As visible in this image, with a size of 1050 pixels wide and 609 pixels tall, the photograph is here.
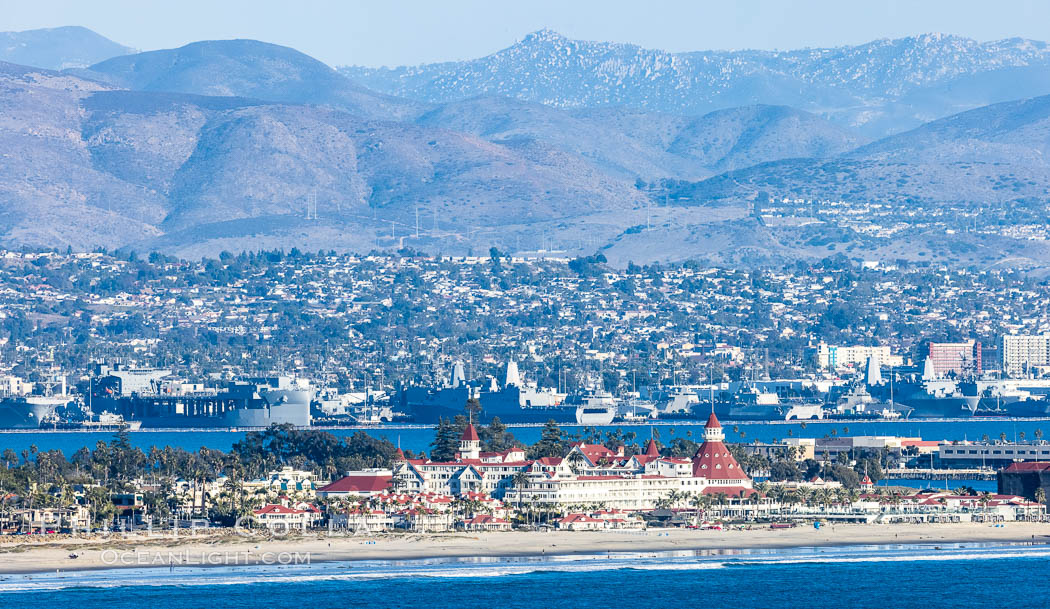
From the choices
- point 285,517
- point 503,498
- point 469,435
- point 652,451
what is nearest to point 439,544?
point 285,517

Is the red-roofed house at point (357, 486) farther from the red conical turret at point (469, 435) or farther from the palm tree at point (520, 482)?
the red conical turret at point (469, 435)

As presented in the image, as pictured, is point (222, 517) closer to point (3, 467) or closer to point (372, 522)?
point (372, 522)

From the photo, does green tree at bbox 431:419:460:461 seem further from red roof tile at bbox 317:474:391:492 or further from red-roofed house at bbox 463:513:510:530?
→ red-roofed house at bbox 463:513:510:530

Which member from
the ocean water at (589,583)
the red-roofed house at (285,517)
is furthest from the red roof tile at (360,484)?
the ocean water at (589,583)

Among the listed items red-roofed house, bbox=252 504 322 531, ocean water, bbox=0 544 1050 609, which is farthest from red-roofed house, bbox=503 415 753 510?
ocean water, bbox=0 544 1050 609

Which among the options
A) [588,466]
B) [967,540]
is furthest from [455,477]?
[967,540]

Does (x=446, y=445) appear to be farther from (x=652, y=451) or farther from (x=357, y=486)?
(x=357, y=486)

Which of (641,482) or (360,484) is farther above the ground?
(360,484)
